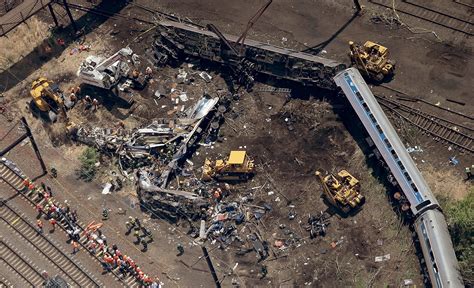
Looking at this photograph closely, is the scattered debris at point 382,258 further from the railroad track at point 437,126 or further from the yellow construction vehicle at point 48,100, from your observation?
the yellow construction vehicle at point 48,100

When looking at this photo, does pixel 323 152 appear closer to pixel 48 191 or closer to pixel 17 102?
pixel 48 191

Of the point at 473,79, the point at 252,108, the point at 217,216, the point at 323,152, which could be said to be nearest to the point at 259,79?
the point at 252,108

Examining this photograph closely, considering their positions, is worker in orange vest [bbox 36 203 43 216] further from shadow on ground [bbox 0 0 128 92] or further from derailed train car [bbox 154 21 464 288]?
derailed train car [bbox 154 21 464 288]

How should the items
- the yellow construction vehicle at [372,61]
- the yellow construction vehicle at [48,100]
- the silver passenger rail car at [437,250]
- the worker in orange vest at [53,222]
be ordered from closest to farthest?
the silver passenger rail car at [437,250]
the worker in orange vest at [53,222]
the yellow construction vehicle at [372,61]
the yellow construction vehicle at [48,100]

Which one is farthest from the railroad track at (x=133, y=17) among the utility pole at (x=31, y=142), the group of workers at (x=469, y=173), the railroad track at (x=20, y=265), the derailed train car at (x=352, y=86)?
the group of workers at (x=469, y=173)

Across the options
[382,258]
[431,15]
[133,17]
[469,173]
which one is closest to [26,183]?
[133,17]

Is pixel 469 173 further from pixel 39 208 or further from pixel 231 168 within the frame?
pixel 39 208
